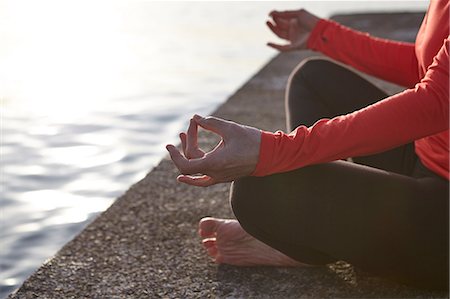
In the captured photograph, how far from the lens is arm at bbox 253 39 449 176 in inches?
73.4

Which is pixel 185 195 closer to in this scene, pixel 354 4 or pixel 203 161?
pixel 203 161

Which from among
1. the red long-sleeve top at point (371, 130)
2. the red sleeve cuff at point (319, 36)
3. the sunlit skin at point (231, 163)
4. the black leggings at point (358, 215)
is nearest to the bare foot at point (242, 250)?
the sunlit skin at point (231, 163)

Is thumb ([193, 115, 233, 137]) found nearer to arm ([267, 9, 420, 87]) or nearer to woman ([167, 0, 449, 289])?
woman ([167, 0, 449, 289])

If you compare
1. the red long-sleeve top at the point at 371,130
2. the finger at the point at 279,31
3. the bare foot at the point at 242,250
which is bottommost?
the bare foot at the point at 242,250

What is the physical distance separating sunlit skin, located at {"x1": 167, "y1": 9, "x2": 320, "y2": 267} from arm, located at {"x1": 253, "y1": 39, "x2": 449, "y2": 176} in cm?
5

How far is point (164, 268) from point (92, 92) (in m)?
2.93

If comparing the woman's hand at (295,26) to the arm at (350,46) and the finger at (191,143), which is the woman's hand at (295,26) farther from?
the finger at (191,143)

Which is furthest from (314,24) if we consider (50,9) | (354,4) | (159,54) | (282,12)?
(354,4)

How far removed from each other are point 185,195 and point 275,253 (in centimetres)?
81

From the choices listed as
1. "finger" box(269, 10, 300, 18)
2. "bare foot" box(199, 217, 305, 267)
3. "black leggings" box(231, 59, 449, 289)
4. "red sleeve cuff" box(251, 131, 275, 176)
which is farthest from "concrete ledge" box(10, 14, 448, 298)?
"finger" box(269, 10, 300, 18)

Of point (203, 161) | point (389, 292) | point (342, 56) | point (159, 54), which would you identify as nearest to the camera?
point (203, 161)

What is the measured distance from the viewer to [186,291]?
232 centimetres

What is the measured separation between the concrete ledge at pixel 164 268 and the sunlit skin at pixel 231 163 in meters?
0.04

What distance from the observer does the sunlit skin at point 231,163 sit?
185 cm
